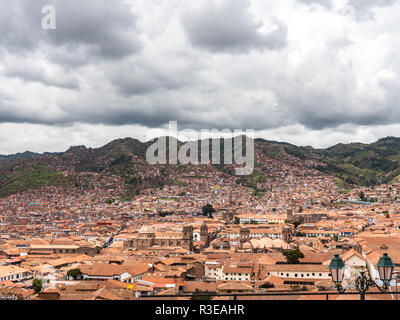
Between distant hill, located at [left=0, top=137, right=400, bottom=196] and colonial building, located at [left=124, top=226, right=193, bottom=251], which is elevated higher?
distant hill, located at [left=0, top=137, right=400, bottom=196]

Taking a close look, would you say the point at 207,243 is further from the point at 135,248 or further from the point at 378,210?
the point at 378,210

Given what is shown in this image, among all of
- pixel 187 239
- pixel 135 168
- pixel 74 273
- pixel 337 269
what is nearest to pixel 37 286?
pixel 74 273

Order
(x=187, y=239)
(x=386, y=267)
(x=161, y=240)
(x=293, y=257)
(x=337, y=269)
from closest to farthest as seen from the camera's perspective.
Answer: (x=386, y=267)
(x=337, y=269)
(x=293, y=257)
(x=187, y=239)
(x=161, y=240)

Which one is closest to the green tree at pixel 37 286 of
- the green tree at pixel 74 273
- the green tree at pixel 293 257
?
the green tree at pixel 74 273

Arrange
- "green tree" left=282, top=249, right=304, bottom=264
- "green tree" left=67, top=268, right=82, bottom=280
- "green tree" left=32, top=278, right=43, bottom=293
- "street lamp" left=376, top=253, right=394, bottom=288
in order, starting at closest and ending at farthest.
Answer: "street lamp" left=376, top=253, right=394, bottom=288
"green tree" left=32, top=278, right=43, bottom=293
"green tree" left=67, top=268, right=82, bottom=280
"green tree" left=282, top=249, right=304, bottom=264

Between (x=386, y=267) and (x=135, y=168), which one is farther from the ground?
(x=135, y=168)

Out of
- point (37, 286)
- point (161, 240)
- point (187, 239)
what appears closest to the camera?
point (37, 286)

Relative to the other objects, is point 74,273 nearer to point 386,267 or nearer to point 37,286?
point 37,286

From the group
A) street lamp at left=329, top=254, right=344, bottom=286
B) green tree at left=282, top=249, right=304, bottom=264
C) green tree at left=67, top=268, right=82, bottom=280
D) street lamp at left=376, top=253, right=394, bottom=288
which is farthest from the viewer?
green tree at left=282, top=249, right=304, bottom=264

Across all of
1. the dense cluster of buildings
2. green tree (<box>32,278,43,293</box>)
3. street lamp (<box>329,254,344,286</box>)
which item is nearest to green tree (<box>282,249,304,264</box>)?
the dense cluster of buildings

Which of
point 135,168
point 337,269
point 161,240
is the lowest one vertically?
point 161,240

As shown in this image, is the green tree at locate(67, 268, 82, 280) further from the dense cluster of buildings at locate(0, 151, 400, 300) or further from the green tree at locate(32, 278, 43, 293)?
the green tree at locate(32, 278, 43, 293)

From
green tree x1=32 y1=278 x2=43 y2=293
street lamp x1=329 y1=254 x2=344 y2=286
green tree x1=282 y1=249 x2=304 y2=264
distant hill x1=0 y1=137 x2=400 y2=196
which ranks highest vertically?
distant hill x1=0 y1=137 x2=400 y2=196
